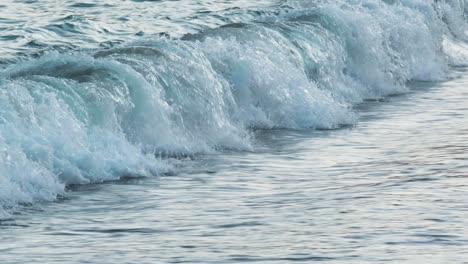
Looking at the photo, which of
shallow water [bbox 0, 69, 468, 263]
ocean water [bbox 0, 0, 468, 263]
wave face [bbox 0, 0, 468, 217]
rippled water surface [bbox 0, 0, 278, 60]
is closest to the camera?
shallow water [bbox 0, 69, 468, 263]

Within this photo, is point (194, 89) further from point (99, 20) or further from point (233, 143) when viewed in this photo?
point (99, 20)

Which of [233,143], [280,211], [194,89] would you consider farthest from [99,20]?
[280,211]

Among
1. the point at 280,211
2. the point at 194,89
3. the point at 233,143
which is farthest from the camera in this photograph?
the point at 194,89

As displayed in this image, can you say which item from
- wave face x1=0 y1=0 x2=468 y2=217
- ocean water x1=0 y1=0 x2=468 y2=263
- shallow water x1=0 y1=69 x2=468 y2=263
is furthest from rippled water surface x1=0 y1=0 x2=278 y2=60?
shallow water x1=0 y1=69 x2=468 y2=263

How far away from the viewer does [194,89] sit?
50.6 feet

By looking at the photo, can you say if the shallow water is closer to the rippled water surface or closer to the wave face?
the wave face

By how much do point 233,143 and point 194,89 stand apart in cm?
124

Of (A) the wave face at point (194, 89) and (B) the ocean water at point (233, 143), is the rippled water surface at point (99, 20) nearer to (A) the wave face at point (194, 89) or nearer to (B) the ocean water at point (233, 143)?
(B) the ocean water at point (233, 143)

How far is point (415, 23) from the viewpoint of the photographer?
23406 millimetres

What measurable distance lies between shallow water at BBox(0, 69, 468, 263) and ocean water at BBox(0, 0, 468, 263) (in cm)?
2

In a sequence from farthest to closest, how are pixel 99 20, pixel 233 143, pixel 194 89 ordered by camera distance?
pixel 99 20, pixel 194 89, pixel 233 143

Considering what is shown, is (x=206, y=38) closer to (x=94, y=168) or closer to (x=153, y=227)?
(x=94, y=168)

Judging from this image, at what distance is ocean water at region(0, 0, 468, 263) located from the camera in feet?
32.5

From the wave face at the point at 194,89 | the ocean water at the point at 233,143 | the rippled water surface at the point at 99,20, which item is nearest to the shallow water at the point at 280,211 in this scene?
the ocean water at the point at 233,143
